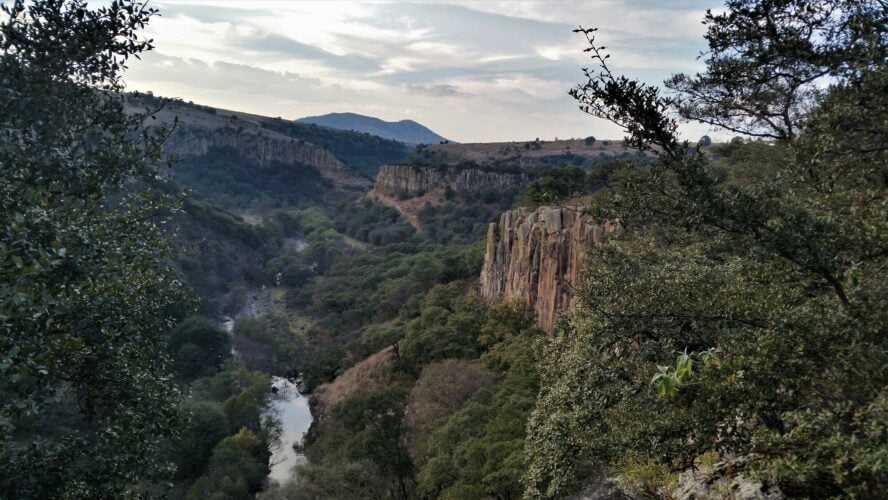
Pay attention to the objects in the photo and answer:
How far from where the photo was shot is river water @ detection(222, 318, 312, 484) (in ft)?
114

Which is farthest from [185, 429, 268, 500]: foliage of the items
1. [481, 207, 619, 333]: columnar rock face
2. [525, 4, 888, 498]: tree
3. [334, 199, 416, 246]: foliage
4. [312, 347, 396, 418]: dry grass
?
[334, 199, 416, 246]: foliage

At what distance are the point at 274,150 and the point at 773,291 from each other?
16351 centimetres

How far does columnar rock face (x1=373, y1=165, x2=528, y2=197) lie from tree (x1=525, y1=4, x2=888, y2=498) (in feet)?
298

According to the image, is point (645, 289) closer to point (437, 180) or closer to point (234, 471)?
point (234, 471)

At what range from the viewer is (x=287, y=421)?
41.7 meters

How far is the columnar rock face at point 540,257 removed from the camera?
26328 millimetres

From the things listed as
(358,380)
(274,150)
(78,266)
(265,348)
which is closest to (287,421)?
(358,380)

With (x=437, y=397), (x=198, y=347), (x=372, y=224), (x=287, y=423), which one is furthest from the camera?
(x=372, y=224)

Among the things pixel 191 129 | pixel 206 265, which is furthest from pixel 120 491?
pixel 191 129

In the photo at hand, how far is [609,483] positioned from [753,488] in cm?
381

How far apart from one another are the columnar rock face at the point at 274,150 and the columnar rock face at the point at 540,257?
125m

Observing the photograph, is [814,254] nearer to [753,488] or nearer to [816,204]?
[816,204]

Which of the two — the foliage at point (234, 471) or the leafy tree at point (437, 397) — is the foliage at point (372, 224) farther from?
the leafy tree at point (437, 397)

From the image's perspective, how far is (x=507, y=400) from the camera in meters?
19.9
